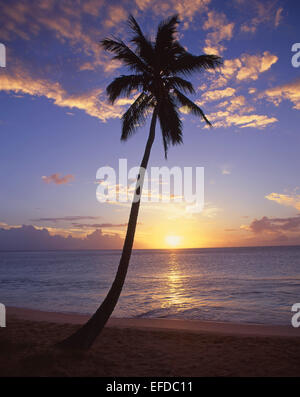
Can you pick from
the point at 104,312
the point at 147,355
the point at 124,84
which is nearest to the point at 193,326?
the point at 147,355

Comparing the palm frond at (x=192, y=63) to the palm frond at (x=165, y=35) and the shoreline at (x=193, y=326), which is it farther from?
the shoreline at (x=193, y=326)

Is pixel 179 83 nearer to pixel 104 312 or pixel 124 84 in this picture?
pixel 124 84

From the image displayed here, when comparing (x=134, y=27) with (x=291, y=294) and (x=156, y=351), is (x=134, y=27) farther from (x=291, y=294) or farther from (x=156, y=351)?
(x=291, y=294)

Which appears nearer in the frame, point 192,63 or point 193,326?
point 192,63

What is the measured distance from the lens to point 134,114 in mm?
9484

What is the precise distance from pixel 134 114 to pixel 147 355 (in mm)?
7366

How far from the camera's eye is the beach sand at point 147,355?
6.36m

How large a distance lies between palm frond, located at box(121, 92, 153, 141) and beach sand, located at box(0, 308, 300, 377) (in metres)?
6.59

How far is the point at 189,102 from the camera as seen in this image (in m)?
9.34

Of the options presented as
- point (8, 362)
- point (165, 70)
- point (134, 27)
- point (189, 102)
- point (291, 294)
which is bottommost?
point (291, 294)

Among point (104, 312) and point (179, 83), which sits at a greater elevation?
point (179, 83)

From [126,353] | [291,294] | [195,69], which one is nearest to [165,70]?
[195,69]

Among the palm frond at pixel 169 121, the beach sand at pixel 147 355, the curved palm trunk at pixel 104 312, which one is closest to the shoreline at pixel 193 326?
the beach sand at pixel 147 355
